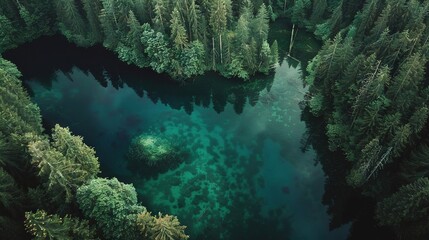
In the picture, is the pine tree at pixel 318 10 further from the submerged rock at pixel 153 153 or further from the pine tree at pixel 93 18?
the pine tree at pixel 93 18

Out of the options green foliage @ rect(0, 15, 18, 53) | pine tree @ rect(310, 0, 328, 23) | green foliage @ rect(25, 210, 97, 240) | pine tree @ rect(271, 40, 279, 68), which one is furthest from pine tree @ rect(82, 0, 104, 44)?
green foliage @ rect(25, 210, 97, 240)

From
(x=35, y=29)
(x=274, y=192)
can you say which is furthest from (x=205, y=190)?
(x=35, y=29)

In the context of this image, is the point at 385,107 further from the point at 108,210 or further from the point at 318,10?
the point at 108,210

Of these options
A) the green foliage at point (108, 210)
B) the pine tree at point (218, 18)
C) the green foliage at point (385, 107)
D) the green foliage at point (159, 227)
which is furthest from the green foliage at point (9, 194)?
the pine tree at point (218, 18)

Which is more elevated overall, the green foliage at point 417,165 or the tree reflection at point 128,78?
the green foliage at point 417,165

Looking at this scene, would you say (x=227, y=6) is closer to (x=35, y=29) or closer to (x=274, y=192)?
(x=274, y=192)

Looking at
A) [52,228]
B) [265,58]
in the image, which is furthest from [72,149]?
[265,58]

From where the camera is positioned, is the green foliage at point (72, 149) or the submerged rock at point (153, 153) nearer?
the green foliage at point (72, 149)

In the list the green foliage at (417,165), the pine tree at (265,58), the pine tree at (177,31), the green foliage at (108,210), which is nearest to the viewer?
the green foliage at (108,210)
